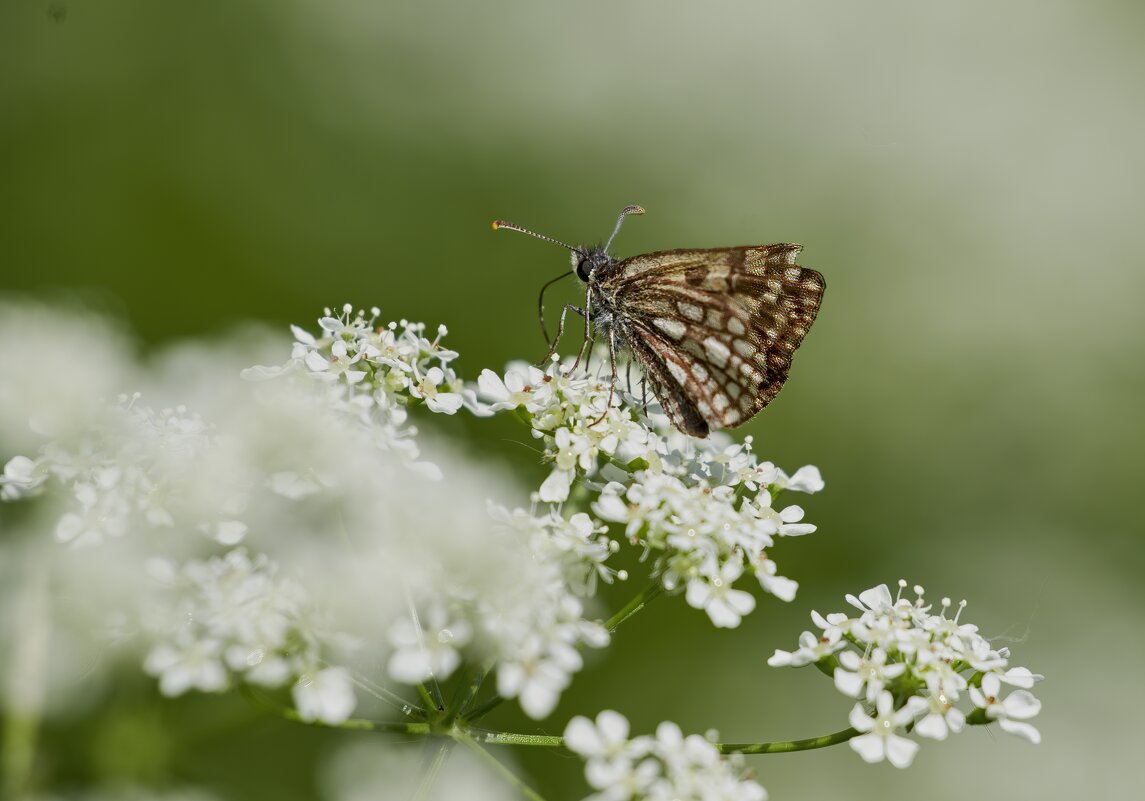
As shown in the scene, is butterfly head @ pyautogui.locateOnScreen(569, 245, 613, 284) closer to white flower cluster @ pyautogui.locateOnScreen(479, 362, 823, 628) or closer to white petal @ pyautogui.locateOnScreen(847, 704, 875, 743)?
white flower cluster @ pyautogui.locateOnScreen(479, 362, 823, 628)

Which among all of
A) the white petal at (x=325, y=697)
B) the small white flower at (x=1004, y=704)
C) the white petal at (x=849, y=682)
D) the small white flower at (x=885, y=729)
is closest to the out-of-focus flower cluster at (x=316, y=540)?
the white petal at (x=325, y=697)

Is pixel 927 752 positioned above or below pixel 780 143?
below

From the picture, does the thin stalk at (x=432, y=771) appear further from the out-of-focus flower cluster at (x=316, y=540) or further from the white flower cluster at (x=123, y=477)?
the white flower cluster at (x=123, y=477)

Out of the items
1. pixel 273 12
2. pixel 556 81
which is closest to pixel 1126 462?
pixel 556 81

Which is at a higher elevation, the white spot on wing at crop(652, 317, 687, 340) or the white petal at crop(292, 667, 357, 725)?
the white spot on wing at crop(652, 317, 687, 340)


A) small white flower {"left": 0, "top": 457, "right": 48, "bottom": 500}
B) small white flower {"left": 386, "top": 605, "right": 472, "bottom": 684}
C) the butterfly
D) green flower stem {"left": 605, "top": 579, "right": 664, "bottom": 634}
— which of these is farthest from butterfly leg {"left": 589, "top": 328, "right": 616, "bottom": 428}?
small white flower {"left": 0, "top": 457, "right": 48, "bottom": 500}

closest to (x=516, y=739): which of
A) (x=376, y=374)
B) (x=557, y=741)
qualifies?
(x=557, y=741)

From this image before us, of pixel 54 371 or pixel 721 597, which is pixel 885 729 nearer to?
pixel 721 597

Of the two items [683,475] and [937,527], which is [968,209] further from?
[683,475]
